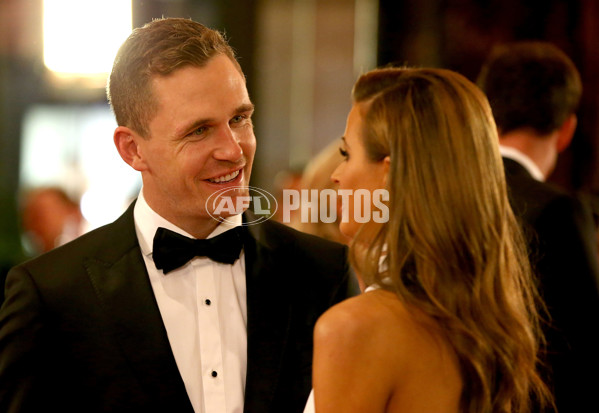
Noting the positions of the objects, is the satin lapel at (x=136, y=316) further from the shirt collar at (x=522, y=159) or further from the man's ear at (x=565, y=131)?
the man's ear at (x=565, y=131)

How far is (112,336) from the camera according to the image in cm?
146

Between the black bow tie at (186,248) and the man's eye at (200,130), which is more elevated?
the man's eye at (200,130)

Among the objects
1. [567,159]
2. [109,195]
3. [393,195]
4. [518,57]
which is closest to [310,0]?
[567,159]

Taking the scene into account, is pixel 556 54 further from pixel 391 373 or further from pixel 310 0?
pixel 310 0

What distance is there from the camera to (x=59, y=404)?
56.4 inches

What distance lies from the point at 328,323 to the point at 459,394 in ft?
0.89

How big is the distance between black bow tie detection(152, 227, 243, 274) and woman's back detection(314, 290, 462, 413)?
0.36 meters

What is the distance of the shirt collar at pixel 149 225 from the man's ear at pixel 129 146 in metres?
0.11

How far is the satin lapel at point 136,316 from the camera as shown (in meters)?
1.44

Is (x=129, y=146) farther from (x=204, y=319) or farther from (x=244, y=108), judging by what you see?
(x=204, y=319)

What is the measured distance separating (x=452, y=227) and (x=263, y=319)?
1.47 ft

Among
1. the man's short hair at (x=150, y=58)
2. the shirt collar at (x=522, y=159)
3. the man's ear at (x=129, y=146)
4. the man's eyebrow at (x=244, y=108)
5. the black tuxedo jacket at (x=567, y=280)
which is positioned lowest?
the black tuxedo jacket at (x=567, y=280)

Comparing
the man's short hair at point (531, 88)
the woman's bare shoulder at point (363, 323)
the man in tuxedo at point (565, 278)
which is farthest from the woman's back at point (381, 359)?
the man's short hair at point (531, 88)

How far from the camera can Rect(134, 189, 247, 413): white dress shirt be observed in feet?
4.90
